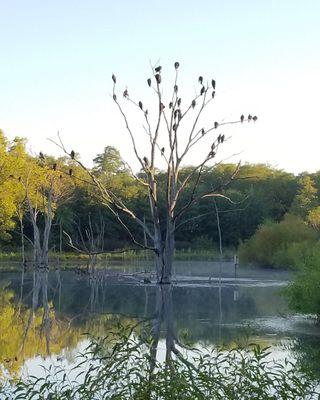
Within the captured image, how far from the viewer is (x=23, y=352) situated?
330 inches

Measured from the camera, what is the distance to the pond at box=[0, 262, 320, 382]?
8.68 metres

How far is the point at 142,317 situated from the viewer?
1213cm

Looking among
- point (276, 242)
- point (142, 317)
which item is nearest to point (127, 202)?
point (276, 242)

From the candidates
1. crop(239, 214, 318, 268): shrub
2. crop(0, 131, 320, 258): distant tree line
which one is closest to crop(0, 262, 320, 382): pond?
crop(239, 214, 318, 268): shrub

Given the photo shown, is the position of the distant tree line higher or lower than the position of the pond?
higher

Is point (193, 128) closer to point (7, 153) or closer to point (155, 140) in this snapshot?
point (155, 140)

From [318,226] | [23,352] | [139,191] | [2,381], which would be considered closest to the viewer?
[2,381]

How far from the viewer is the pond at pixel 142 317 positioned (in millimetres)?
8677

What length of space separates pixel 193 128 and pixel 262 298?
397 cm

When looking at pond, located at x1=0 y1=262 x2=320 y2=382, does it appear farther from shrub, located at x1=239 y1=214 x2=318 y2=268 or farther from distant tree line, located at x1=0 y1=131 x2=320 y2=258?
distant tree line, located at x1=0 y1=131 x2=320 y2=258

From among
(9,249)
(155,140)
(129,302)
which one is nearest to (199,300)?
(129,302)

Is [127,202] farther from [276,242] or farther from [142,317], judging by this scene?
[142,317]

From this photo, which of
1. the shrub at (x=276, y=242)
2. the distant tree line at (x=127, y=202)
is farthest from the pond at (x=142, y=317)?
the distant tree line at (x=127, y=202)

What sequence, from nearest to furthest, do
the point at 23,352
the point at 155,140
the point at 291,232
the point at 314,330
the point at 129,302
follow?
the point at 23,352, the point at 314,330, the point at 129,302, the point at 155,140, the point at 291,232
